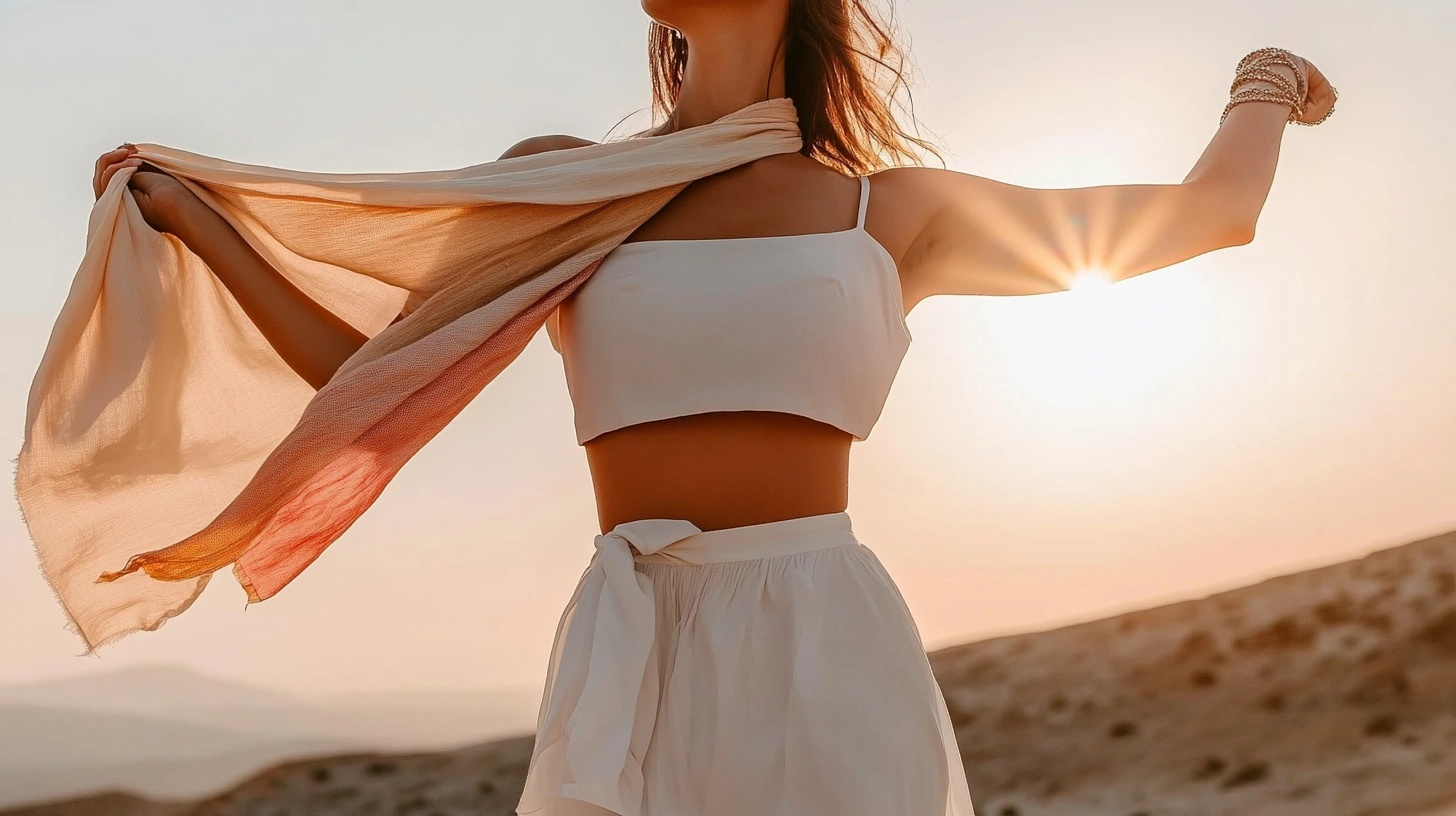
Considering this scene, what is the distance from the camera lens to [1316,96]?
1649 millimetres

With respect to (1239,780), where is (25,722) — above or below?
above

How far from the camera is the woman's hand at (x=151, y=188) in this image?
1.48m

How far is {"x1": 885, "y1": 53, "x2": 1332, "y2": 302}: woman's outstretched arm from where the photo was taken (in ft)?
5.03

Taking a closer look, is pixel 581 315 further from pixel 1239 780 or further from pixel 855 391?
pixel 1239 780

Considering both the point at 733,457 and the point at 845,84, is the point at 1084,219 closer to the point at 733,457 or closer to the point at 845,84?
the point at 845,84

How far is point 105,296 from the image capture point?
147 cm

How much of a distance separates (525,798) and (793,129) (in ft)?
2.79

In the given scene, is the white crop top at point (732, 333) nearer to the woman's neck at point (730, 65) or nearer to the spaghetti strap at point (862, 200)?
the spaghetti strap at point (862, 200)

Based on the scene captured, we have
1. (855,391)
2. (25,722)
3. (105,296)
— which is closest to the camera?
(855,391)

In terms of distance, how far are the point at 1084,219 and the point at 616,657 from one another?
0.77 metres

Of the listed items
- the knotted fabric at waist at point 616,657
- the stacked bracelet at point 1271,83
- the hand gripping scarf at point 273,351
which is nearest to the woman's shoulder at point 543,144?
the hand gripping scarf at point 273,351

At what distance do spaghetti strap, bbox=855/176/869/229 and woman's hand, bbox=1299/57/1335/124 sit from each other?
1.94 feet

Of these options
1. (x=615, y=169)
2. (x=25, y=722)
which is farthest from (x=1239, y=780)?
(x=615, y=169)

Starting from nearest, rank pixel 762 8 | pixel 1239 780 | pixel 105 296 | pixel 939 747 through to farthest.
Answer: pixel 939 747 → pixel 105 296 → pixel 762 8 → pixel 1239 780
